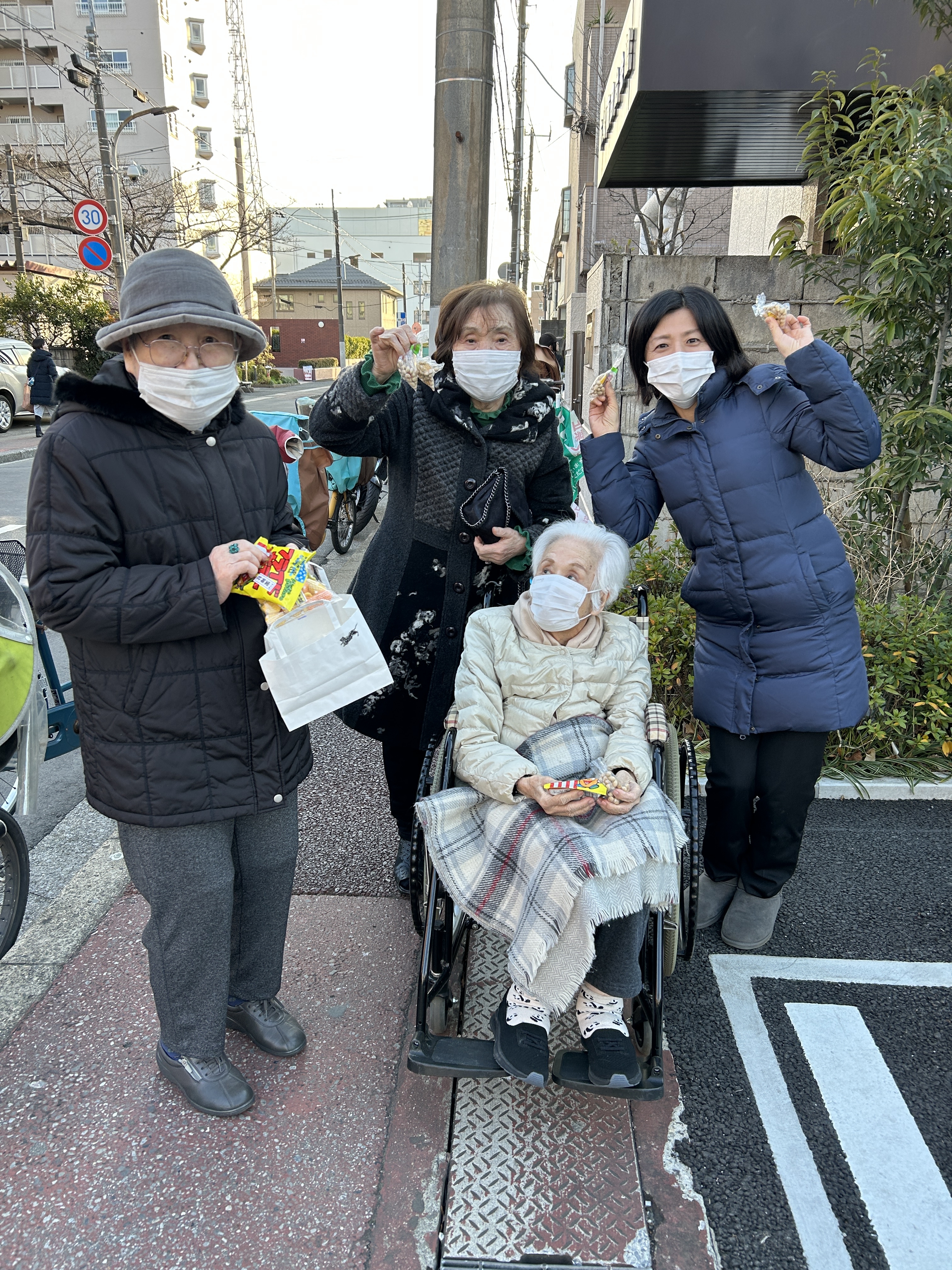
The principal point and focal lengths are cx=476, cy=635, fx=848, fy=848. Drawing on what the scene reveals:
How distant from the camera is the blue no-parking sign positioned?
41.8ft

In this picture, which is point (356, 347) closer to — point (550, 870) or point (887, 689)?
point (887, 689)

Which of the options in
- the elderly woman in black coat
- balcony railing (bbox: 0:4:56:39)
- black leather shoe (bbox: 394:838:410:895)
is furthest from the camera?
balcony railing (bbox: 0:4:56:39)

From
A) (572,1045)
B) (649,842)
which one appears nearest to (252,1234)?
(572,1045)

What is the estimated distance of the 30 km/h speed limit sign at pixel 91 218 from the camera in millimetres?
13125

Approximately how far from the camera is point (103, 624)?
1785 mm

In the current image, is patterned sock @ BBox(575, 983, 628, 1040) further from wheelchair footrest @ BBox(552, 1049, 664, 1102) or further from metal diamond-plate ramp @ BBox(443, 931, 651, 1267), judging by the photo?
metal diamond-plate ramp @ BBox(443, 931, 651, 1267)

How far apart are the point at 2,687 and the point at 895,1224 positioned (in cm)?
270

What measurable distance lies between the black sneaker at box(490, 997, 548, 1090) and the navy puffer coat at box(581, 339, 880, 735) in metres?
1.06

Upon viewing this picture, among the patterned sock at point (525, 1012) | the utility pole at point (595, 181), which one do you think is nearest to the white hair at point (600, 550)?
the patterned sock at point (525, 1012)

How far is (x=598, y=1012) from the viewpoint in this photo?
2.14m

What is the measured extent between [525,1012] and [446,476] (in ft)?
4.90

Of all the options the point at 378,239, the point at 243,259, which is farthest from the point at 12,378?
the point at 378,239

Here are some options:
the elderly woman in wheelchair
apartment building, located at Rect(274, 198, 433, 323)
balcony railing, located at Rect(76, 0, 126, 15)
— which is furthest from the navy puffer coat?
apartment building, located at Rect(274, 198, 433, 323)

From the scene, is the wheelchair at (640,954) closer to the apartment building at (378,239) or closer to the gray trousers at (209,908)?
the gray trousers at (209,908)
